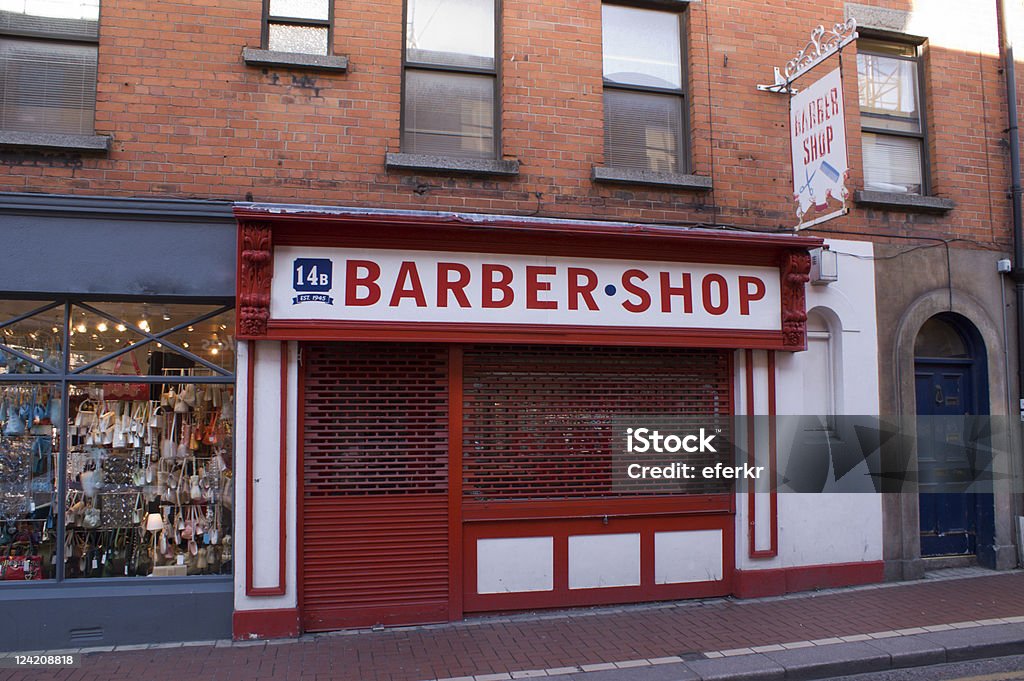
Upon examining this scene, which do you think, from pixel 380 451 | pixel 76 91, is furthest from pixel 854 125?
pixel 76 91

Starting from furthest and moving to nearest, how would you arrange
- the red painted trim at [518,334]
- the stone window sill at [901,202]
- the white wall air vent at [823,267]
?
the stone window sill at [901,202]
the white wall air vent at [823,267]
the red painted trim at [518,334]

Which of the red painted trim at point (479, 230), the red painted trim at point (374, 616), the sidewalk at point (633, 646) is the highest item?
the red painted trim at point (479, 230)

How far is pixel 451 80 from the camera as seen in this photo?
7.45 m

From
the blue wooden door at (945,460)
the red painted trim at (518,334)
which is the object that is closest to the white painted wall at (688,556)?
the red painted trim at (518,334)

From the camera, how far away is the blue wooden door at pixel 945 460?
840 centimetres

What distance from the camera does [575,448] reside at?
7.27m

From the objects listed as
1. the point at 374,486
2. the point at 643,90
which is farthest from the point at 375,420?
the point at 643,90

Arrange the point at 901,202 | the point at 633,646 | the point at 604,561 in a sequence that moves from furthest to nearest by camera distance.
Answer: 1. the point at 901,202
2. the point at 604,561
3. the point at 633,646

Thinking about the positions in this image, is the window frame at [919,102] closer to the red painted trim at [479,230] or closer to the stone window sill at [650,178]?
the red painted trim at [479,230]

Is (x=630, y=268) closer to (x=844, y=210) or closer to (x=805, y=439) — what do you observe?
(x=844, y=210)

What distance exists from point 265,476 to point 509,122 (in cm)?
408

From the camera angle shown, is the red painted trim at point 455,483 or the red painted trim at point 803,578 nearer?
the red painted trim at point 455,483

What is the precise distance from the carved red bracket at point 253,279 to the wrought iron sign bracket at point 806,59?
5450mm

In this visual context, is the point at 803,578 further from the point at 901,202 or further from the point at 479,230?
the point at 479,230
